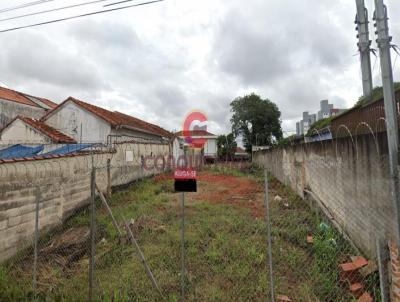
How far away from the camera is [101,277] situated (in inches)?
179

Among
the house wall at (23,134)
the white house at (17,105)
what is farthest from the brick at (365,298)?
the white house at (17,105)

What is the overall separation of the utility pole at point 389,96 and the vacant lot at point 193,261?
5.43ft

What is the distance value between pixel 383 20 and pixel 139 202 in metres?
8.04

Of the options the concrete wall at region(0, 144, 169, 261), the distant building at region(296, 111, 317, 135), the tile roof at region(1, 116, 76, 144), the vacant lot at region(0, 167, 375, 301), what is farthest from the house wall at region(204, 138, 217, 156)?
the vacant lot at region(0, 167, 375, 301)

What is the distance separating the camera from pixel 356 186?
15.9 feet

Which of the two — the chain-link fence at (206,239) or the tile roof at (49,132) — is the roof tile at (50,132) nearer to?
the tile roof at (49,132)

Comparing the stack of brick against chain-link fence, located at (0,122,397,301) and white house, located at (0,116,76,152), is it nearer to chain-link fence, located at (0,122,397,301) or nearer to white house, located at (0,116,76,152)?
chain-link fence, located at (0,122,397,301)

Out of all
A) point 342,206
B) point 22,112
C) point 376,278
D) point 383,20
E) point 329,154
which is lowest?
point 376,278

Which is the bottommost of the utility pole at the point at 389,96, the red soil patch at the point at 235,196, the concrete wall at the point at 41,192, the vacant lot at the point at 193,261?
the vacant lot at the point at 193,261

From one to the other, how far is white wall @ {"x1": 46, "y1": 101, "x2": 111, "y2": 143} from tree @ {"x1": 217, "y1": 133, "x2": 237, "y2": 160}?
26921 mm

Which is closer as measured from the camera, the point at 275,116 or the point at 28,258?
the point at 28,258

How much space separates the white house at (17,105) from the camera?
67.3 feet

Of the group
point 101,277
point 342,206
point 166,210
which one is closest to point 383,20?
point 342,206

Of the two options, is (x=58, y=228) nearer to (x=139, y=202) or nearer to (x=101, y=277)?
(x=139, y=202)
